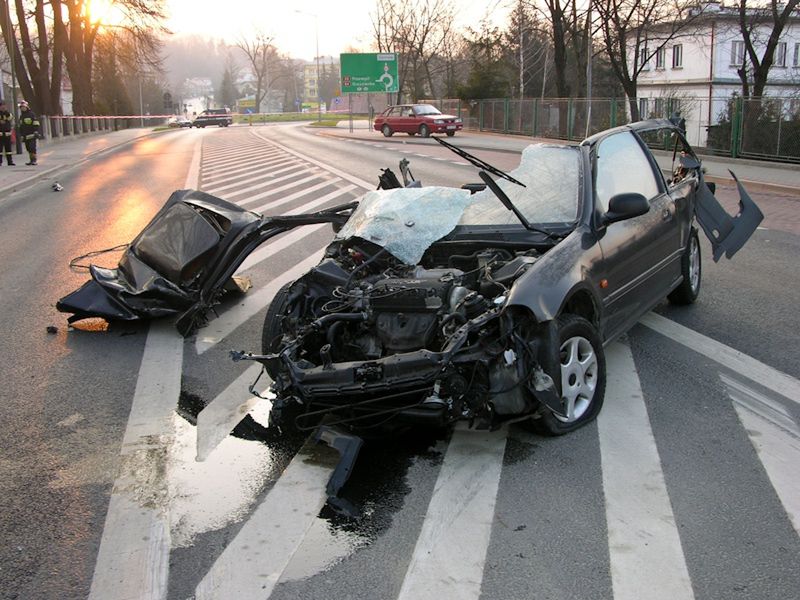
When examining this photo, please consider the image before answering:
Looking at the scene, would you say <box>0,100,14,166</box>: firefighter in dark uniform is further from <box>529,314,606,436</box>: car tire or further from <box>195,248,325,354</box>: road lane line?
<box>529,314,606,436</box>: car tire

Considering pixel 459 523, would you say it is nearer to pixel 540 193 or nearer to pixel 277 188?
pixel 540 193

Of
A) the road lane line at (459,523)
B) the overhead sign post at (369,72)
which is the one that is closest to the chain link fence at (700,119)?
the road lane line at (459,523)

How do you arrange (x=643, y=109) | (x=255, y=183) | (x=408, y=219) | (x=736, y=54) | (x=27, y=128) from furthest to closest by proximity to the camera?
(x=736, y=54), (x=643, y=109), (x=27, y=128), (x=255, y=183), (x=408, y=219)

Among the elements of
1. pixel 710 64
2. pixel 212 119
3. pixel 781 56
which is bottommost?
pixel 212 119

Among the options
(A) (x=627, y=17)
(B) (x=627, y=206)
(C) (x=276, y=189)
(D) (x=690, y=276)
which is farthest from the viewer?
(A) (x=627, y=17)

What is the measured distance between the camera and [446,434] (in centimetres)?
445

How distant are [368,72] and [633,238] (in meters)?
48.5

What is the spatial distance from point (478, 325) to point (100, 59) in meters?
63.5

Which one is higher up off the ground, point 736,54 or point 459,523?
point 736,54

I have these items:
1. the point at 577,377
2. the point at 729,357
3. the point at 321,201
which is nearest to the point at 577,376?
the point at 577,377

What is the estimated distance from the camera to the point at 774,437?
4262 millimetres

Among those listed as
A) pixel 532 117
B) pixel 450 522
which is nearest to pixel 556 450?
pixel 450 522

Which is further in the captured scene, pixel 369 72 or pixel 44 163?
pixel 369 72

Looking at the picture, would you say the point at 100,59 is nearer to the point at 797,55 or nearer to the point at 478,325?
the point at 797,55
